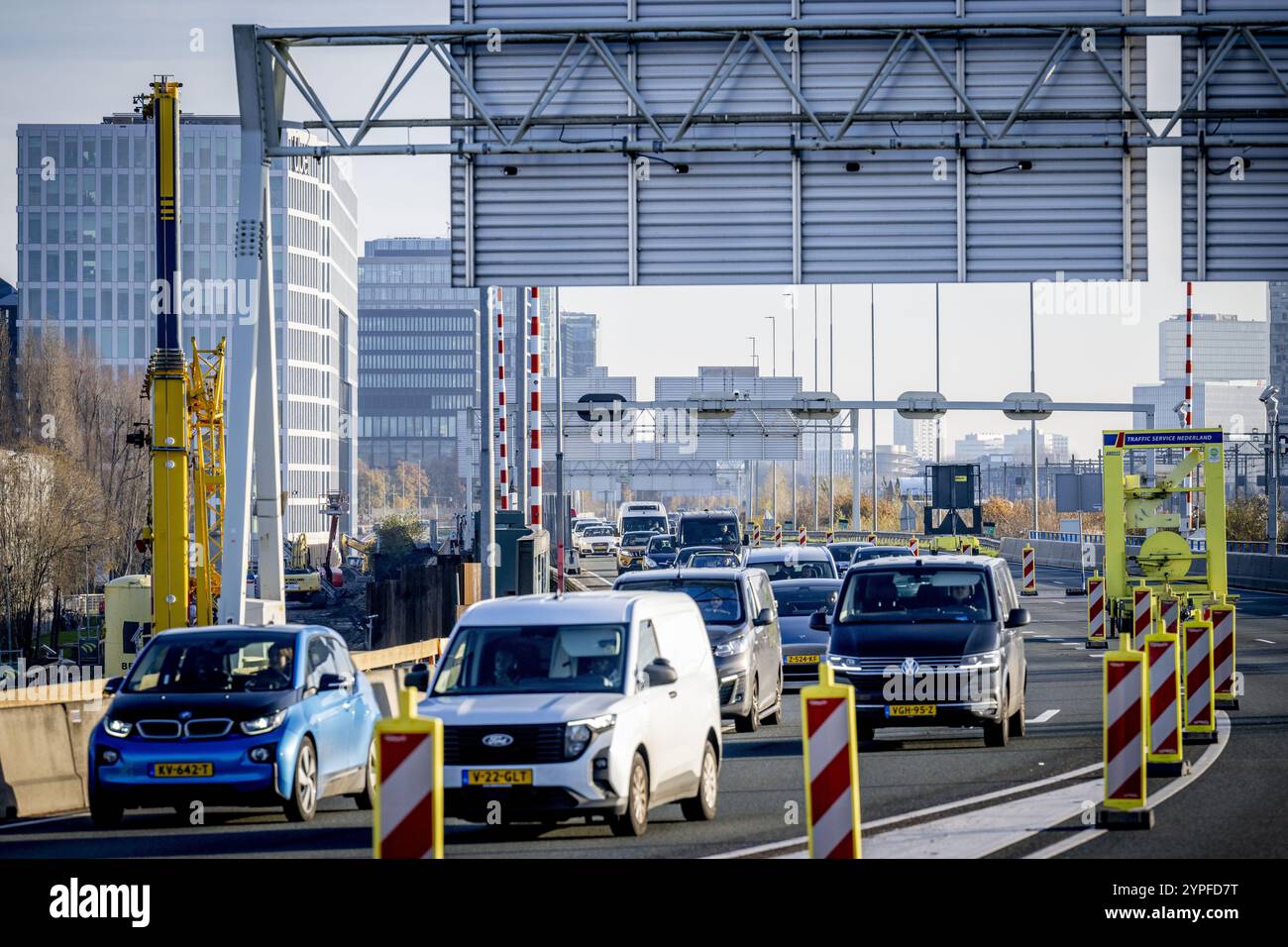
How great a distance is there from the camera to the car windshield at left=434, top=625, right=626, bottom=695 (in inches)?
559

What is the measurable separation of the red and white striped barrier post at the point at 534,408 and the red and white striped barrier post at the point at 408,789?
26.4m

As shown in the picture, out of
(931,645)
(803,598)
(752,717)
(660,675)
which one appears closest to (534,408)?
(803,598)

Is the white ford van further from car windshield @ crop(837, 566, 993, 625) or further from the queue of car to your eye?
car windshield @ crop(837, 566, 993, 625)

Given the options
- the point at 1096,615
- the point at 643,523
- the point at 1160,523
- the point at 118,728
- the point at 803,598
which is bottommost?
the point at 1096,615

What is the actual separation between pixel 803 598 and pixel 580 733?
1615cm

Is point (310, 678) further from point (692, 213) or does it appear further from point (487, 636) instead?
point (692, 213)

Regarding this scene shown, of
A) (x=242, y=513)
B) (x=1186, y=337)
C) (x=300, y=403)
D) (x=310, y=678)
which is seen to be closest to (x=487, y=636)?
(x=310, y=678)

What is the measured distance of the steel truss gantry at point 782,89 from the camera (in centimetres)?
2197

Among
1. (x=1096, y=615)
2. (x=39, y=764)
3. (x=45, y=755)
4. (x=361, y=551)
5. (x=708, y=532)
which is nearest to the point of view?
(x=39, y=764)

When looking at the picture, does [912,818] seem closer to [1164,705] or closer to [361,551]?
[1164,705]

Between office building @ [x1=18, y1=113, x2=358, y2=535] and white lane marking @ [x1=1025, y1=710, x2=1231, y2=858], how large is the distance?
102172 millimetres

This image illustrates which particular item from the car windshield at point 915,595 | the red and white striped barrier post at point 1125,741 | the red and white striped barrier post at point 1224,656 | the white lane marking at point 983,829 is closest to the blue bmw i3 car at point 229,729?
the white lane marking at point 983,829

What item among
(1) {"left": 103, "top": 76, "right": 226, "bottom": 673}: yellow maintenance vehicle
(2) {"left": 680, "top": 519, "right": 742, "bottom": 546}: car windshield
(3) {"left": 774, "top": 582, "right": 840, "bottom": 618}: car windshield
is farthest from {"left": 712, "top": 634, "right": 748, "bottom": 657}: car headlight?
(2) {"left": 680, "top": 519, "right": 742, "bottom": 546}: car windshield

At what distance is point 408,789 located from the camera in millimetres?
9891
